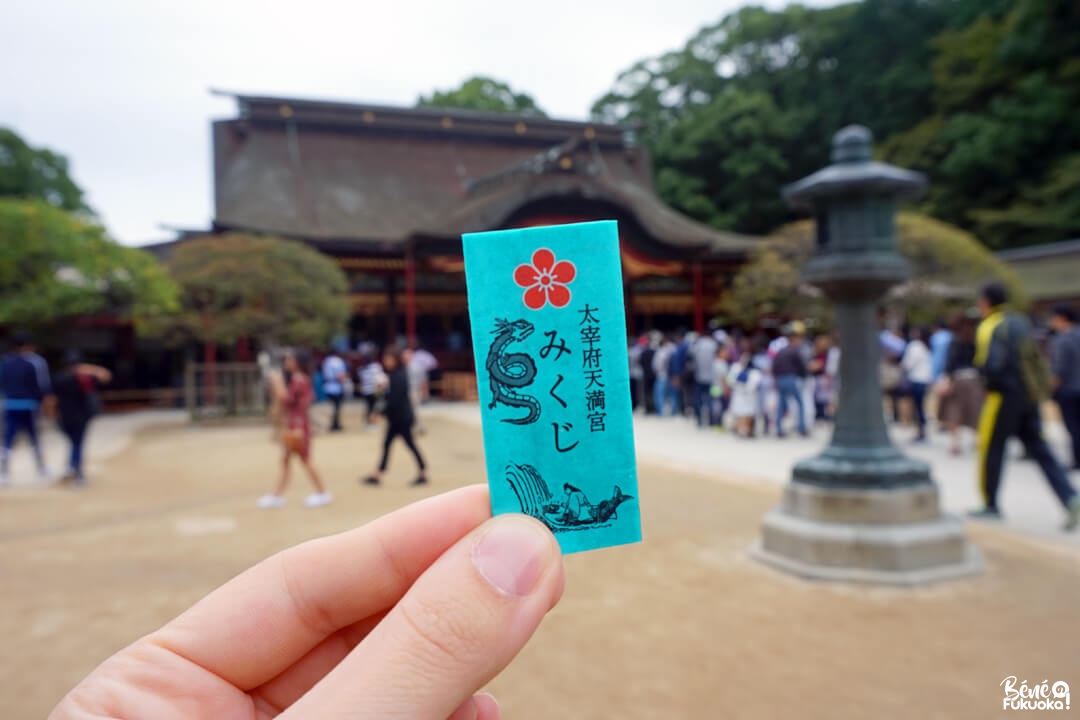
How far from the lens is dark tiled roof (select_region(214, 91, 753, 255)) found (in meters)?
15.2

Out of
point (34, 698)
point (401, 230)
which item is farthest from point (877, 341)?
point (401, 230)

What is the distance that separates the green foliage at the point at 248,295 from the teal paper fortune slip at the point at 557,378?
11004mm

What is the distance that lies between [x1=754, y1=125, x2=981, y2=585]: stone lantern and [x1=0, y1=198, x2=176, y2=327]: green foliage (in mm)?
9552

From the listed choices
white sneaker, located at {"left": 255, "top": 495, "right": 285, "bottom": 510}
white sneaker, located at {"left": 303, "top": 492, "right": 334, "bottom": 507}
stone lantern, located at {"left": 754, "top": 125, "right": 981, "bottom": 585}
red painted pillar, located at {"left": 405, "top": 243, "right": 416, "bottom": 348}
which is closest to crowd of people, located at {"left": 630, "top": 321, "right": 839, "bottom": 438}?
stone lantern, located at {"left": 754, "top": 125, "right": 981, "bottom": 585}

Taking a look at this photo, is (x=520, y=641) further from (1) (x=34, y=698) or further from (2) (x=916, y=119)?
(2) (x=916, y=119)

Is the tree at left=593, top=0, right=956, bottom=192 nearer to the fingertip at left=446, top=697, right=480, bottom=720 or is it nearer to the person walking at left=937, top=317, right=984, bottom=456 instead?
the person walking at left=937, top=317, right=984, bottom=456

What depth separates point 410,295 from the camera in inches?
578

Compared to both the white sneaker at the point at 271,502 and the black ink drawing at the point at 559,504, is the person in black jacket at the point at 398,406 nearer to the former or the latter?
the white sneaker at the point at 271,502

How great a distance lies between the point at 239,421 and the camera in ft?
39.4

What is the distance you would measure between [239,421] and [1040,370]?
36.9ft

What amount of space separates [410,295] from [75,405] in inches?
324

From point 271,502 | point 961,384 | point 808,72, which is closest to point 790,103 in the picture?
point 808,72

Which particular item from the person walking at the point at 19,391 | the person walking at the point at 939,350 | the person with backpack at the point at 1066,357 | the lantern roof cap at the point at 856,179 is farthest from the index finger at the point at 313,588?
the person walking at the point at 939,350

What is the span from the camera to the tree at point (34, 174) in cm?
2278
